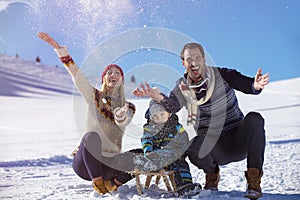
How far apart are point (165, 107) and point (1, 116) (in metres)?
8.26

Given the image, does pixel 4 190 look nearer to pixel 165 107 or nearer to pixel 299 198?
pixel 165 107

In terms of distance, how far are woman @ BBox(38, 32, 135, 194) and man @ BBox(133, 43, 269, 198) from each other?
0.21 metres

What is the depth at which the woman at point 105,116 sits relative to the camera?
6.07 feet

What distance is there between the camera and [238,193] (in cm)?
183

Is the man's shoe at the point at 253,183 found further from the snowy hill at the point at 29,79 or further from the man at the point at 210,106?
the snowy hill at the point at 29,79

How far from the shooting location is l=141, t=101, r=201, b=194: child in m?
1.76

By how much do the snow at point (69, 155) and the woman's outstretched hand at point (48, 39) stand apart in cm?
37

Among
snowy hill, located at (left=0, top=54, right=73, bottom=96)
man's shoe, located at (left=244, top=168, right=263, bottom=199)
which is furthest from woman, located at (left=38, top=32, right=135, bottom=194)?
snowy hill, located at (left=0, top=54, right=73, bottom=96)

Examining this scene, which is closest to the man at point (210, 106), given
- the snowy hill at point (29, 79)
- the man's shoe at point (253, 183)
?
the man's shoe at point (253, 183)

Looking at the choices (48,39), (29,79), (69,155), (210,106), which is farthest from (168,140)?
(29,79)

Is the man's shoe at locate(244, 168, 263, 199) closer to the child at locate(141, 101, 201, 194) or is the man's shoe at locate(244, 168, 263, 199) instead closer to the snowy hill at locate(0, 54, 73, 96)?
the child at locate(141, 101, 201, 194)

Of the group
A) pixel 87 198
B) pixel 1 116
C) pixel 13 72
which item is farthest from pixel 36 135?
pixel 13 72

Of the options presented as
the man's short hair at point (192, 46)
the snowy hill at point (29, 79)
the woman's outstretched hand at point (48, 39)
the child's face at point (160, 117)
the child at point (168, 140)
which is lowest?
the child at point (168, 140)

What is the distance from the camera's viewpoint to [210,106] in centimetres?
182
